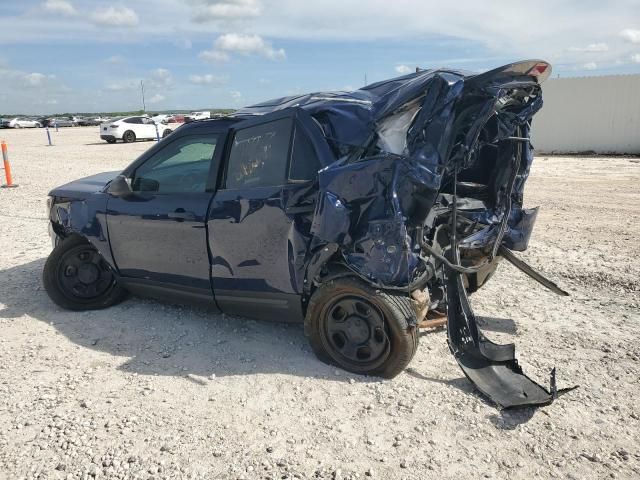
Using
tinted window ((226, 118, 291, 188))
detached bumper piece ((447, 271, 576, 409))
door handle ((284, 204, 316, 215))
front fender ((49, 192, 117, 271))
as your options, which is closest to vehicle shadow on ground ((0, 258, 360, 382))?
front fender ((49, 192, 117, 271))

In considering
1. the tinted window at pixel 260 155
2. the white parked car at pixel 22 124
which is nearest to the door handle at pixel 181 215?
the tinted window at pixel 260 155

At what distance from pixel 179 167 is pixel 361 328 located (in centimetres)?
210

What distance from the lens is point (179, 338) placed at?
14.8 feet

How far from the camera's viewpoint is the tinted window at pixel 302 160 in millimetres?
3834

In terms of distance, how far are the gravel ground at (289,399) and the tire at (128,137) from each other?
26364 mm

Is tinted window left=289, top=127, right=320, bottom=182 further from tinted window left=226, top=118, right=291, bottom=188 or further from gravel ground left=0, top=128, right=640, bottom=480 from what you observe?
gravel ground left=0, top=128, right=640, bottom=480

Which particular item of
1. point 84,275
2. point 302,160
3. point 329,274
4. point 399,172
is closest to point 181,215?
point 302,160

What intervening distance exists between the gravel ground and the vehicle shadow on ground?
0.05 ft

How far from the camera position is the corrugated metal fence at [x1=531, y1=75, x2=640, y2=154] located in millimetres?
18453

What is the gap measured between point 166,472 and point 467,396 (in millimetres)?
1906

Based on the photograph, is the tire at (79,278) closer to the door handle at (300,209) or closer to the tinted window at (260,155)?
the tinted window at (260,155)

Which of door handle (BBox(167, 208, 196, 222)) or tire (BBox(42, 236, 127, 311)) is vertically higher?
door handle (BBox(167, 208, 196, 222))

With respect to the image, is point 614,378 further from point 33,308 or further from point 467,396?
point 33,308

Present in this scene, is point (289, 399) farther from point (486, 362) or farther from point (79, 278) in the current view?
point (79, 278)
